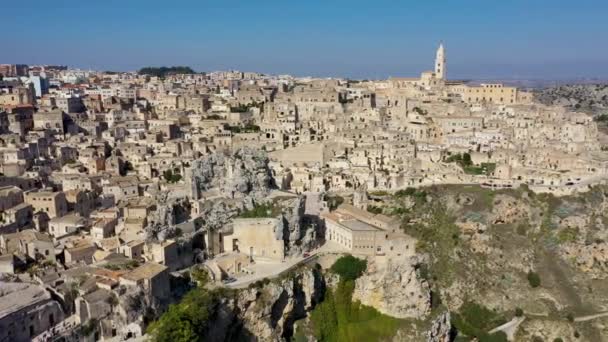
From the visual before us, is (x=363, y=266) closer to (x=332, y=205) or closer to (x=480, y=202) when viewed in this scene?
(x=332, y=205)

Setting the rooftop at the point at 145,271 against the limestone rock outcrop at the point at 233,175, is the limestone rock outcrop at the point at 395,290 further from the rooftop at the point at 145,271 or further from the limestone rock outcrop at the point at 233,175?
the rooftop at the point at 145,271

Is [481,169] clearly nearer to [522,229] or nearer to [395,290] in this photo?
[522,229]

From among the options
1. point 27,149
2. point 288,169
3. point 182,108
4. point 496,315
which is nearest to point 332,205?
point 288,169

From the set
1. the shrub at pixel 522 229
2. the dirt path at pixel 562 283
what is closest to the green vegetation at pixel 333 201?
the shrub at pixel 522 229

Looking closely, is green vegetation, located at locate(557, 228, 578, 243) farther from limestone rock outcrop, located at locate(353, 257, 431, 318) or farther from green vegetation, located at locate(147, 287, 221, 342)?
green vegetation, located at locate(147, 287, 221, 342)

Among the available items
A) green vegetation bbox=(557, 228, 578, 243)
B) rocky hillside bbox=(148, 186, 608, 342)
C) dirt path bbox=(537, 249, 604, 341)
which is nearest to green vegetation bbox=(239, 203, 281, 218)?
rocky hillside bbox=(148, 186, 608, 342)

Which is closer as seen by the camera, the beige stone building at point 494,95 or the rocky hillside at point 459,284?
the rocky hillside at point 459,284
